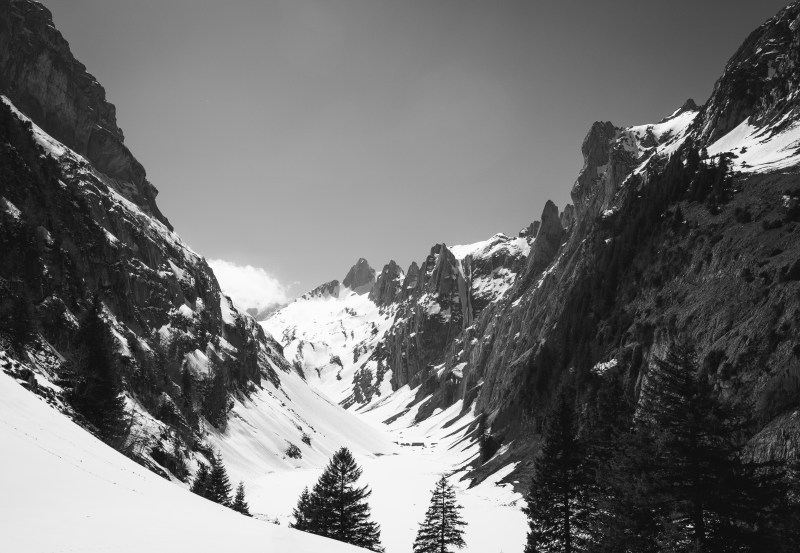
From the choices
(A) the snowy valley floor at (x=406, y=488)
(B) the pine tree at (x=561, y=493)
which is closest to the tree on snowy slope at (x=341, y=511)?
(B) the pine tree at (x=561, y=493)

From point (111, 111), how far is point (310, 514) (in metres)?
120

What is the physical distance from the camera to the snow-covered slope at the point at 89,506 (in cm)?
1177

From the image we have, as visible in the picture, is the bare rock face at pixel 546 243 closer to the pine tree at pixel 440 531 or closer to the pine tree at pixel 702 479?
the pine tree at pixel 440 531

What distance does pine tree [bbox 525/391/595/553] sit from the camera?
2186 centimetres

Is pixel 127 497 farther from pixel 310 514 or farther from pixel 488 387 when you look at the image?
pixel 488 387

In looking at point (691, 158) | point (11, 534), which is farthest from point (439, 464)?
point (11, 534)

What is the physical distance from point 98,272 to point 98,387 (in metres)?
44.7

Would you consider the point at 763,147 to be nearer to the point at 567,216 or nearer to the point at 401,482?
the point at 401,482

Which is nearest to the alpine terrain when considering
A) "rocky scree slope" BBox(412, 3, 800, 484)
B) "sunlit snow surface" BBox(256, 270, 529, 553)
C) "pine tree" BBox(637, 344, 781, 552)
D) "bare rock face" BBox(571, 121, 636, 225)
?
"pine tree" BBox(637, 344, 781, 552)

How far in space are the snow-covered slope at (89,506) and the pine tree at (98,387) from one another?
654 inches

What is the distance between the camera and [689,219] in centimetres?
5875

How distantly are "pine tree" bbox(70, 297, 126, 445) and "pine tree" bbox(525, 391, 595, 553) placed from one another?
Answer: 30.4 meters

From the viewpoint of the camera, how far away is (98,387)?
37.9 m

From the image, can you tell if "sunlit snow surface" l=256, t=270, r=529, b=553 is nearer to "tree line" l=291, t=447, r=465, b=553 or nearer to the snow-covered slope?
"tree line" l=291, t=447, r=465, b=553
